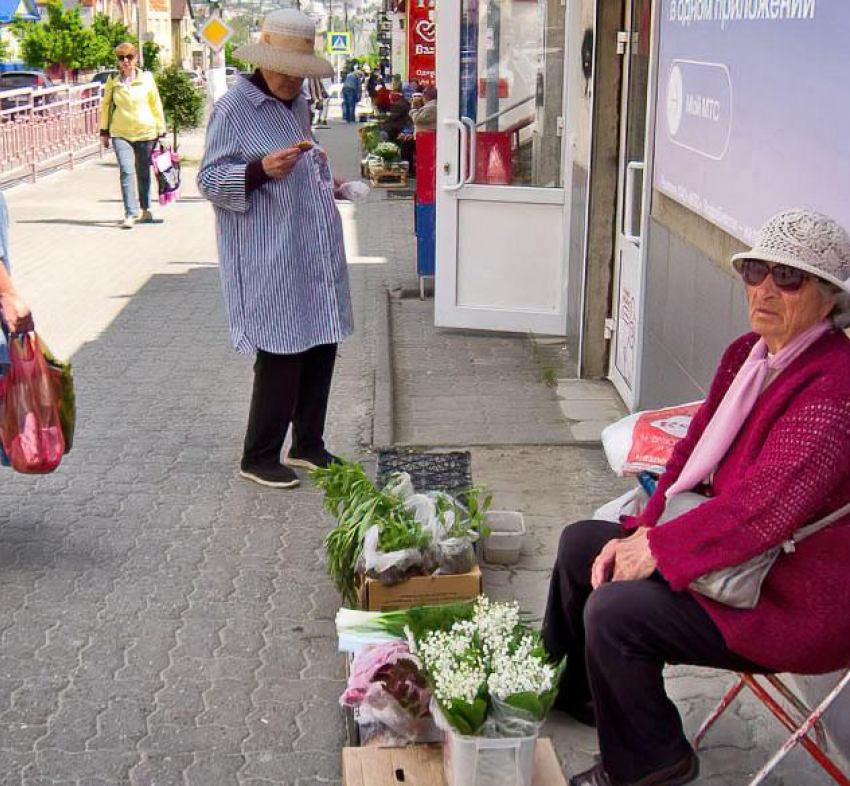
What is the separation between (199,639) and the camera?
439 cm

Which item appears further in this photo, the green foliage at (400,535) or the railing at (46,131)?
the railing at (46,131)

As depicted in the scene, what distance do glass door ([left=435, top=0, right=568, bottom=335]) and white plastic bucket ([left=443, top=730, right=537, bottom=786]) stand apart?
575 centimetres

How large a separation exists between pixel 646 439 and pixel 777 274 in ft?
3.14

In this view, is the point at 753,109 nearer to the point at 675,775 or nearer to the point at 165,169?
the point at 675,775

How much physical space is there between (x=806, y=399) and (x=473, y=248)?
5.95 meters

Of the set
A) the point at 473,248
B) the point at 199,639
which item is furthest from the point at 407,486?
the point at 473,248

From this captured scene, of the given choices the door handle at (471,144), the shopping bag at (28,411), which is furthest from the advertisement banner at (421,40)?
the shopping bag at (28,411)

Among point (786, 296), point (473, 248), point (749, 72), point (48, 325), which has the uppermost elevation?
point (749, 72)

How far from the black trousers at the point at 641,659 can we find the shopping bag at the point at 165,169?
1243 centimetres

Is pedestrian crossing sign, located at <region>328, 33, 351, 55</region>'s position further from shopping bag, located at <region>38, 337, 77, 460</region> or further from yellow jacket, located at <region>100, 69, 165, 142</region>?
shopping bag, located at <region>38, 337, 77, 460</region>

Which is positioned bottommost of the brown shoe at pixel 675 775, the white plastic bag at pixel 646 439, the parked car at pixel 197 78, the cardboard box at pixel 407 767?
the parked car at pixel 197 78

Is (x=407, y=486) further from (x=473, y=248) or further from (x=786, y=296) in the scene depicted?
(x=473, y=248)

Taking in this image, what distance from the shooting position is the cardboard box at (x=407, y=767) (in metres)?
3.13

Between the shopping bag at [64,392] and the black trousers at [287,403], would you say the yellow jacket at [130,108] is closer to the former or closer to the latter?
the black trousers at [287,403]
